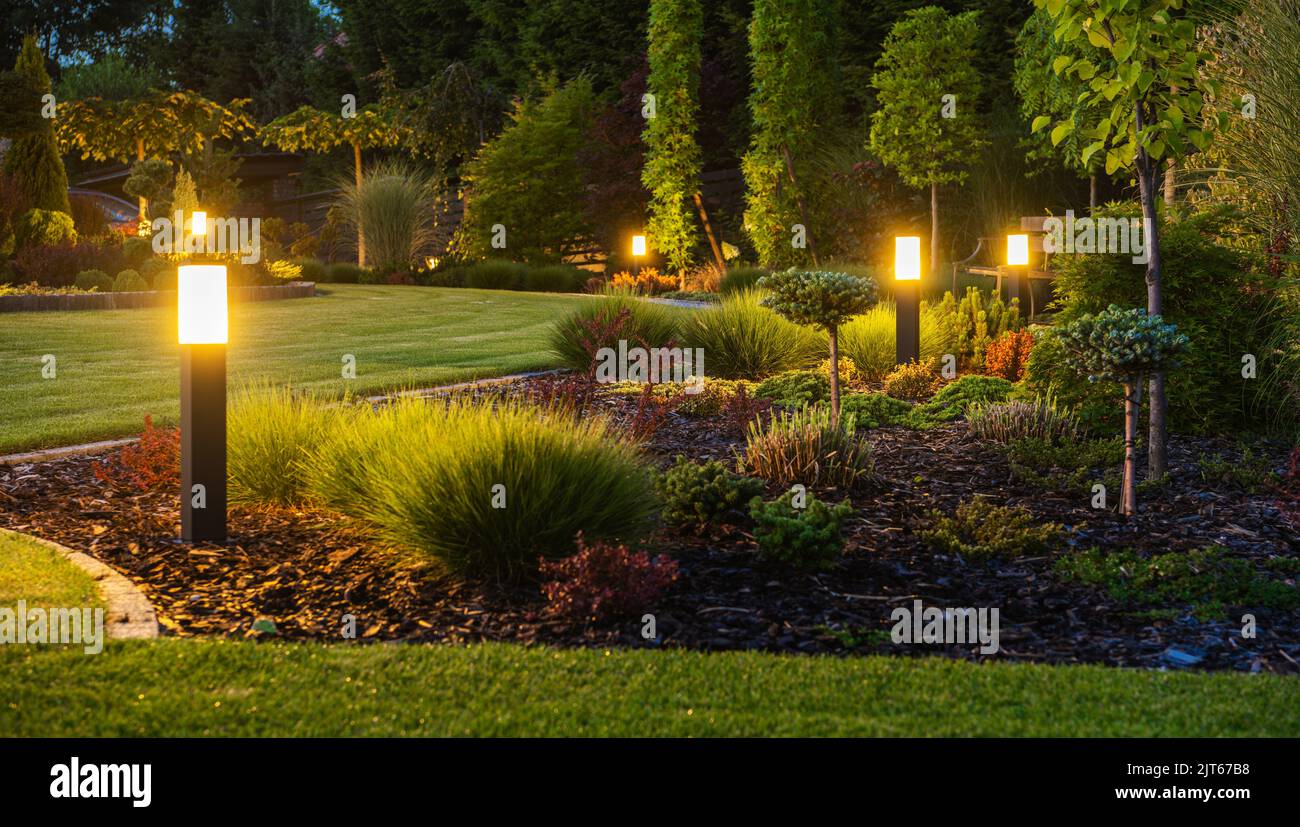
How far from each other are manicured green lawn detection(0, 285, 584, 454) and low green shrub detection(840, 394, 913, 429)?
2.89 metres

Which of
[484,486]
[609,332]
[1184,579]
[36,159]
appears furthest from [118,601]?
[36,159]

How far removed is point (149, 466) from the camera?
6129 millimetres

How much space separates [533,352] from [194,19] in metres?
37.1

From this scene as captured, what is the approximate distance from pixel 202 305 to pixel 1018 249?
8459 millimetres

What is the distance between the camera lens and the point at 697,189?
22.1 m

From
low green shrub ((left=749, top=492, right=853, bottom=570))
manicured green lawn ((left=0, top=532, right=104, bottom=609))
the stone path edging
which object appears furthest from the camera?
low green shrub ((left=749, top=492, right=853, bottom=570))

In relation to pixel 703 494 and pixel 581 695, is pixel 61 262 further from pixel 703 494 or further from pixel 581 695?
pixel 581 695

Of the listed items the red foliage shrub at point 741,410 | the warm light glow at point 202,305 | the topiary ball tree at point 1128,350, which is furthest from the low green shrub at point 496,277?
the topiary ball tree at point 1128,350

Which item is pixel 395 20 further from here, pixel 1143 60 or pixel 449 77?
pixel 1143 60

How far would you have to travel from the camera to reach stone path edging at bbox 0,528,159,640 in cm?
404

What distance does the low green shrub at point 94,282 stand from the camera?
16.3m

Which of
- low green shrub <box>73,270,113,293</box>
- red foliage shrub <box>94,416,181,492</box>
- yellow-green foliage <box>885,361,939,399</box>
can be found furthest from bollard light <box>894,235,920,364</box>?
low green shrub <box>73,270,113,293</box>

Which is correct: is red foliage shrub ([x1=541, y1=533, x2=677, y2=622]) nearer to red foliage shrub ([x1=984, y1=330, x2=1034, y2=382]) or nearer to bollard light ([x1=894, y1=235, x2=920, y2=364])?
bollard light ([x1=894, y1=235, x2=920, y2=364])

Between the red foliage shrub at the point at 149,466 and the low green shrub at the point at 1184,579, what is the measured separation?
423 cm
